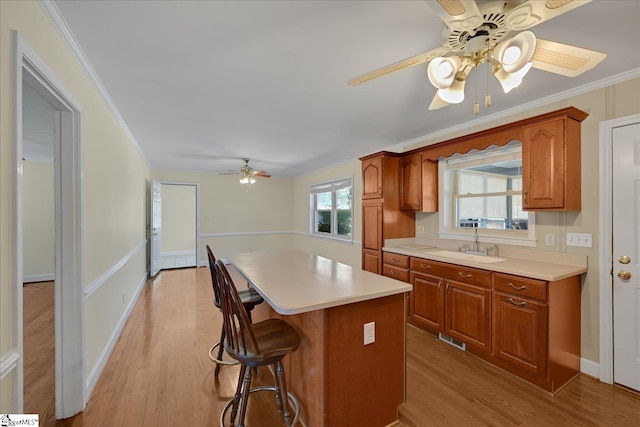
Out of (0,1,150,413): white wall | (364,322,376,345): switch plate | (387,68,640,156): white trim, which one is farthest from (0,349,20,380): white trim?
(387,68,640,156): white trim

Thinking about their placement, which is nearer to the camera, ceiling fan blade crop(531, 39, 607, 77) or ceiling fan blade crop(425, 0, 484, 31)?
ceiling fan blade crop(425, 0, 484, 31)

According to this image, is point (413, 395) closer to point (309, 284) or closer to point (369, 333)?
point (369, 333)

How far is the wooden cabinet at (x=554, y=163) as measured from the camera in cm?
220

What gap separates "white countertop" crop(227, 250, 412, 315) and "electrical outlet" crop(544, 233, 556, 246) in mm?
1722

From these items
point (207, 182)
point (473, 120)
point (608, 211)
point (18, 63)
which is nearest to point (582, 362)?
point (608, 211)

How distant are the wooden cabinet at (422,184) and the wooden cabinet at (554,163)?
45.9 inches

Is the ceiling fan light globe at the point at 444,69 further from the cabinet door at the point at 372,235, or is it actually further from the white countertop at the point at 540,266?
the cabinet door at the point at 372,235

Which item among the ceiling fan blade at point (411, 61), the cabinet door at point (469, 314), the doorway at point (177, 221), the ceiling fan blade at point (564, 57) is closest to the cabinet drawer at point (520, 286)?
the cabinet door at point (469, 314)

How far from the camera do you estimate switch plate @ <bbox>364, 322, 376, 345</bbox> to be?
1601 millimetres

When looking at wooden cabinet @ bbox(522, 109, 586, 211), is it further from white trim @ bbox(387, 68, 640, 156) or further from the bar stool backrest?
the bar stool backrest

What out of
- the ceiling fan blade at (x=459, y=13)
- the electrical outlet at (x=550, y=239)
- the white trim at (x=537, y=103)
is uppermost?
the white trim at (x=537, y=103)

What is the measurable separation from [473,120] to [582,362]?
2.51 meters

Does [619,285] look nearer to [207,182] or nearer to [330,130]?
[330,130]

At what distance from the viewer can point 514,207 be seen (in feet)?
9.25
